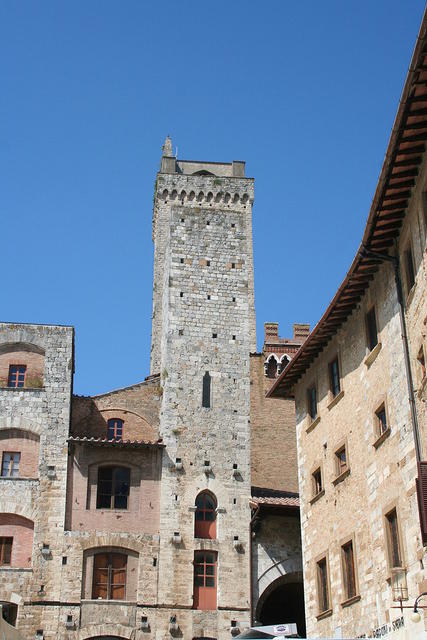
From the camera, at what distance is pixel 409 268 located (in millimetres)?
18094

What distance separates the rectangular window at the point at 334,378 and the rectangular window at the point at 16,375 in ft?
45.9

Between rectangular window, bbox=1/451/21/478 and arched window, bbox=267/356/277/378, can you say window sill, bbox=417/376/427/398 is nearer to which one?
rectangular window, bbox=1/451/21/478

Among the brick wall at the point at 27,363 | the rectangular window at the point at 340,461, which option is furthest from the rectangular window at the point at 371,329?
the brick wall at the point at 27,363

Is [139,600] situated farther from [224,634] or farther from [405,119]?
[405,119]

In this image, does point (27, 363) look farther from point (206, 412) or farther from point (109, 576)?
point (109, 576)

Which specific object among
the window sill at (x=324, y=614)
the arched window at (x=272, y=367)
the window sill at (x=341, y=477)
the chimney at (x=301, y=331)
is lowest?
the window sill at (x=324, y=614)

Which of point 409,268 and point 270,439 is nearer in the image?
point 409,268

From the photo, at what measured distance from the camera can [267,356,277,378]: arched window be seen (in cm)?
4331

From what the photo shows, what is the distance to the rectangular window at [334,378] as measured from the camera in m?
23.4

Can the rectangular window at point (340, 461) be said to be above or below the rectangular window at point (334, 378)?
below

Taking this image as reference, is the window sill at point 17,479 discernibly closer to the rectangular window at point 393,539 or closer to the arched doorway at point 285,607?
the arched doorway at point 285,607

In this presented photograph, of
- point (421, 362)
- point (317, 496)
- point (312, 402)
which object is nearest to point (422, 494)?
point (421, 362)

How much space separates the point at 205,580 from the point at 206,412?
6.20 m

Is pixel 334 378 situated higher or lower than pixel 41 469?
lower
